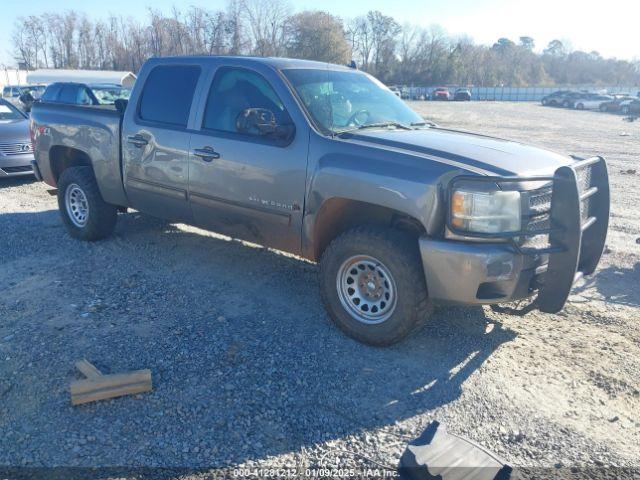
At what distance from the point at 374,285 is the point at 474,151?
3.96 feet

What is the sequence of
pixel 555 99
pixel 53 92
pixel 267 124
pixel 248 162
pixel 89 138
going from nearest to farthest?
1. pixel 267 124
2. pixel 248 162
3. pixel 89 138
4. pixel 53 92
5. pixel 555 99

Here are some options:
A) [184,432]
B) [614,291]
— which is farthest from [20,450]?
[614,291]

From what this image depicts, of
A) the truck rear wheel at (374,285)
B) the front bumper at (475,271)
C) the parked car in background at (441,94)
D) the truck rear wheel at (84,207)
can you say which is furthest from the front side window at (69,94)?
the parked car in background at (441,94)

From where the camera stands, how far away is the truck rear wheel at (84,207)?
614 centimetres

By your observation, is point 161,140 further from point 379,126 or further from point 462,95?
point 462,95

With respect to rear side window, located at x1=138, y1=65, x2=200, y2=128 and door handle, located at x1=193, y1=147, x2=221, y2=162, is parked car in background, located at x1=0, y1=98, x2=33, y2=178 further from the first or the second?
door handle, located at x1=193, y1=147, x2=221, y2=162

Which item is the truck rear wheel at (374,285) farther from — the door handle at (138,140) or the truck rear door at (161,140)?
the door handle at (138,140)

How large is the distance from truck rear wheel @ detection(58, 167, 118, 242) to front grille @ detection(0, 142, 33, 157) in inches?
168

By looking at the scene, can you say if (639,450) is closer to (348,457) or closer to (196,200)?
(348,457)

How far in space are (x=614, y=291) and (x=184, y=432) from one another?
4237 millimetres

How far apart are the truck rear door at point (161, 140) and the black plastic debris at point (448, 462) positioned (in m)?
3.28

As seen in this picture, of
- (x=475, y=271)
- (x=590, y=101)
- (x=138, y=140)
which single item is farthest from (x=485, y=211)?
(x=590, y=101)

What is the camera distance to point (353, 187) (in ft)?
12.8

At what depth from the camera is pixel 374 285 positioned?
13.2 ft
